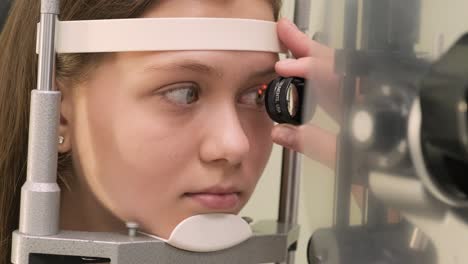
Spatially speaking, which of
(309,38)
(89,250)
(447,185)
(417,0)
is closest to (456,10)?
(417,0)

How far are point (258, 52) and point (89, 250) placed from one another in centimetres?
34

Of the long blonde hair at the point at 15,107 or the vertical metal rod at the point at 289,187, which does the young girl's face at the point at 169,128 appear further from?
the vertical metal rod at the point at 289,187

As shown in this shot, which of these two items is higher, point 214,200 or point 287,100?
point 287,100

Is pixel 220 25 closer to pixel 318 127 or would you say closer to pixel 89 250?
pixel 318 127

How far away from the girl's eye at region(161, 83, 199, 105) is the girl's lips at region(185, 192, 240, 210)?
12 cm

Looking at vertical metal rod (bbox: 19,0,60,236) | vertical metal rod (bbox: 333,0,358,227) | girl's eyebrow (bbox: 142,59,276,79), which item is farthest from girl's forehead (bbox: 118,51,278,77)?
vertical metal rod (bbox: 333,0,358,227)

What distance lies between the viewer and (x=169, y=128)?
89 centimetres

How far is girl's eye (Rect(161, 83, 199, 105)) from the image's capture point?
35.6 inches

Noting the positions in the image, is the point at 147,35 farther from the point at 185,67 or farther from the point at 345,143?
the point at 345,143

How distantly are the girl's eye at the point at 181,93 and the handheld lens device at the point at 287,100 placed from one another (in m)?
0.10

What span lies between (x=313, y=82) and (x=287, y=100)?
12 centimetres

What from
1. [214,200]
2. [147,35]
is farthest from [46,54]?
[214,200]

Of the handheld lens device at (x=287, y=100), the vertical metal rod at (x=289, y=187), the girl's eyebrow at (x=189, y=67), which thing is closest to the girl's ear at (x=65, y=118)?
the girl's eyebrow at (x=189, y=67)

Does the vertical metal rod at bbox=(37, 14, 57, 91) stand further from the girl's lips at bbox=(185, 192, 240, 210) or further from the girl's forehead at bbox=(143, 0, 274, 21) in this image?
the girl's lips at bbox=(185, 192, 240, 210)
